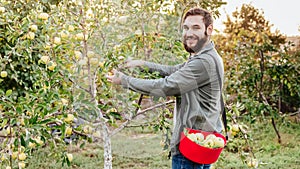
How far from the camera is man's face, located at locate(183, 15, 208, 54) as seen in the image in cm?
170

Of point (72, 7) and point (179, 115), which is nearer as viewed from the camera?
point (179, 115)

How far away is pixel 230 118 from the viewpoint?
2299 millimetres

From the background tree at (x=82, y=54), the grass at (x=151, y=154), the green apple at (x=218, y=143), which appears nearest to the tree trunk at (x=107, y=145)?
the background tree at (x=82, y=54)

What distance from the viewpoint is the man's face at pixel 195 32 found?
5.58 feet

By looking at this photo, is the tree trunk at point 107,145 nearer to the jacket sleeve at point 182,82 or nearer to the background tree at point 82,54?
the background tree at point 82,54

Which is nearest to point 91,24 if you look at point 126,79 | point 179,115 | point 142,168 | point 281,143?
point 126,79

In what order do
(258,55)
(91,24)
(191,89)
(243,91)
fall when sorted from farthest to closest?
1. (258,55)
2. (243,91)
3. (91,24)
4. (191,89)

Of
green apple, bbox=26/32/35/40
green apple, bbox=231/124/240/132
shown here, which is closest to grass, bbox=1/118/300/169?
green apple, bbox=231/124/240/132

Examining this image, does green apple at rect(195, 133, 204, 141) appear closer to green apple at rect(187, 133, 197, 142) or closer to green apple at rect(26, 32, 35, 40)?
green apple at rect(187, 133, 197, 142)

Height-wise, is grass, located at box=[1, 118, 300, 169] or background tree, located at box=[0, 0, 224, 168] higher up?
background tree, located at box=[0, 0, 224, 168]

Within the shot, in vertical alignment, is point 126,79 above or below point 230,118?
above

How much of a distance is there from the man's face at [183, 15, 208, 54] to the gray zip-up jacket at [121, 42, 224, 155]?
1.5 inches

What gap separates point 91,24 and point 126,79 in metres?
0.67

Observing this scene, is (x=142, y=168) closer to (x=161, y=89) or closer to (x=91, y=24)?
(x=91, y=24)
